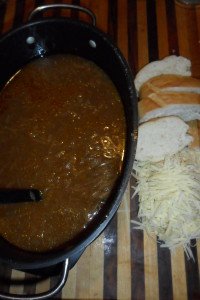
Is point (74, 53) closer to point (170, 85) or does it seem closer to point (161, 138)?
point (170, 85)

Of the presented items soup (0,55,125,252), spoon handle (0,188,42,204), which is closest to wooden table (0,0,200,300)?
soup (0,55,125,252)

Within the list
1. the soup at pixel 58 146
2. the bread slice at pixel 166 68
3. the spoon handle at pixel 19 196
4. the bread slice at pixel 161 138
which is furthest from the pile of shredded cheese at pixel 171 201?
the spoon handle at pixel 19 196

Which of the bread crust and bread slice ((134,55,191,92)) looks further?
bread slice ((134,55,191,92))

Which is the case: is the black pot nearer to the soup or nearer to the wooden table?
the soup

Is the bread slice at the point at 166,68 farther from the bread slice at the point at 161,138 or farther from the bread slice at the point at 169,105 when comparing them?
the bread slice at the point at 161,138

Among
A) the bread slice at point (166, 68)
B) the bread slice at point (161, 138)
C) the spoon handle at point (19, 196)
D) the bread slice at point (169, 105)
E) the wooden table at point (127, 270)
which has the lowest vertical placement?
the wooden table at point (127, 270)

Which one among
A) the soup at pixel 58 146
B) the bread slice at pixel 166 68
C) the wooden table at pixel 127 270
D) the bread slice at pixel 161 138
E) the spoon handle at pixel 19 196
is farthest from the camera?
the bread slice at pixel 166 68

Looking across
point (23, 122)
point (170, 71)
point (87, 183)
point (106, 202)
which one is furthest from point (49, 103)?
point (170, 71)

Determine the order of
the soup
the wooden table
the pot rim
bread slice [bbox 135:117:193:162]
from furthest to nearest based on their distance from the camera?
bread slice [bbox 135:117:193:162] → the wooden table → the soup → the pot rim
